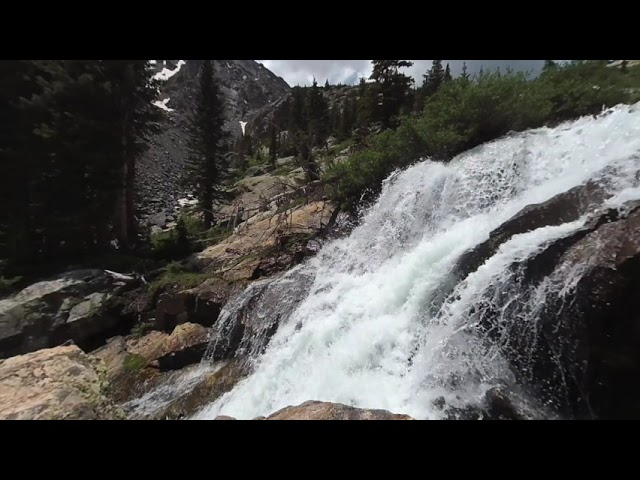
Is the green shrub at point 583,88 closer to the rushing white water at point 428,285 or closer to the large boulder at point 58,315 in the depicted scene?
the rushing white water at point 428,285

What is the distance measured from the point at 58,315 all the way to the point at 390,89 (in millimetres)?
23030

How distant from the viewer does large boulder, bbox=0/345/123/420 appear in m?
4.04

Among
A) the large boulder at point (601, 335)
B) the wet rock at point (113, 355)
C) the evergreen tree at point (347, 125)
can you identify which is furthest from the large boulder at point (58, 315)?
the evergreen tree at point (347, 125)

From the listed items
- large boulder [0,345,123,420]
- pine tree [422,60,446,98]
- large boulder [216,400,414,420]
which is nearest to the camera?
large boulder [0,345,123,420]

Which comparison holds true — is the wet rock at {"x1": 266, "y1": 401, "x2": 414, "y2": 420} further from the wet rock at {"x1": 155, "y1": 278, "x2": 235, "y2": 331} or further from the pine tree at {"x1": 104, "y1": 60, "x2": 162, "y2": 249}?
the pine tree at {"x1": 104, "y1": 60, "x2": 162, "y2": 249}

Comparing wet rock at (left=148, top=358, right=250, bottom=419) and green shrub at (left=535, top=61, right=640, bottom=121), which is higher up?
green shrub at (left=535, top=61, right=640, bottom=121)

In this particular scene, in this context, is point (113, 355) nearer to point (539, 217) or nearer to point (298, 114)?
point (539, 217)

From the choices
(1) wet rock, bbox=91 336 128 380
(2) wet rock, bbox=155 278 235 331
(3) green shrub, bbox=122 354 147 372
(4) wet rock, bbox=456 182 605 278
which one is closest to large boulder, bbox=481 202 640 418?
(4) wet rock, bbox=456 182 605 278

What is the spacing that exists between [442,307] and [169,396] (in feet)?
21.3

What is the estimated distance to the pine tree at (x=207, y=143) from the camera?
2306 centimetres

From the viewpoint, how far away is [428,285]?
705cm

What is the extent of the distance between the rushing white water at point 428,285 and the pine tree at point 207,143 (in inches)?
556

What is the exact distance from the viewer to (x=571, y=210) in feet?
21.1

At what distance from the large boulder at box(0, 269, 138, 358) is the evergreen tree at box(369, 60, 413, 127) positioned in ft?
66.3
